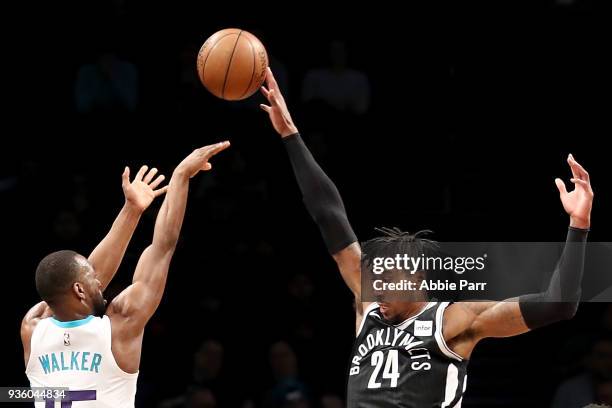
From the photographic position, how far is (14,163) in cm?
1040

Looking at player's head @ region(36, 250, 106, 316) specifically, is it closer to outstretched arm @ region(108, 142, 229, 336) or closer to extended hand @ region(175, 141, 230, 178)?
outstretched arm @ region(108, 142, 229, 336)

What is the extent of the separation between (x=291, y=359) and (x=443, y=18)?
451 centimetres

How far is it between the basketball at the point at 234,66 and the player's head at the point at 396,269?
4.34 feet

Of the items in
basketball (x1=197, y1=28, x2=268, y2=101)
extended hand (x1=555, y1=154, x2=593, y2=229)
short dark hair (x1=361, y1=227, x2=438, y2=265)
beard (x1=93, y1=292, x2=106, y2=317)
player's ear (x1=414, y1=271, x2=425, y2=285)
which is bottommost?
beard (x1=93, y1=292, x2=106, y2=317)

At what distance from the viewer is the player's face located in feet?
17.8

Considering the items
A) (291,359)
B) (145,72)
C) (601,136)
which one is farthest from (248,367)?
(601,136)

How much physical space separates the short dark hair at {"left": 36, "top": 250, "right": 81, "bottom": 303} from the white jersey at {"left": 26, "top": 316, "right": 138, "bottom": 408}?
0.18m

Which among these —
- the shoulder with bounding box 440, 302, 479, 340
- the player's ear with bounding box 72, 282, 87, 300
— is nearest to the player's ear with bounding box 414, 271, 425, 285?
the shoulder with bounding box 440, 302, 479, 340

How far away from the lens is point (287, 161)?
33.8 feet

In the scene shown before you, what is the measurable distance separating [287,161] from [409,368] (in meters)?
5.03

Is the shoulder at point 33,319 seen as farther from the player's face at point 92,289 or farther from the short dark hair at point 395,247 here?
the short dark hair at point 395,247

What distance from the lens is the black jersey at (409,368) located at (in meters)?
5.40

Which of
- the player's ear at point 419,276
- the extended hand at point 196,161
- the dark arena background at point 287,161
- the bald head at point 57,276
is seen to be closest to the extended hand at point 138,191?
the extended hand at point 196,161

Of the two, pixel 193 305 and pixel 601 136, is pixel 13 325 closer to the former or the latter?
pixel 193 305
